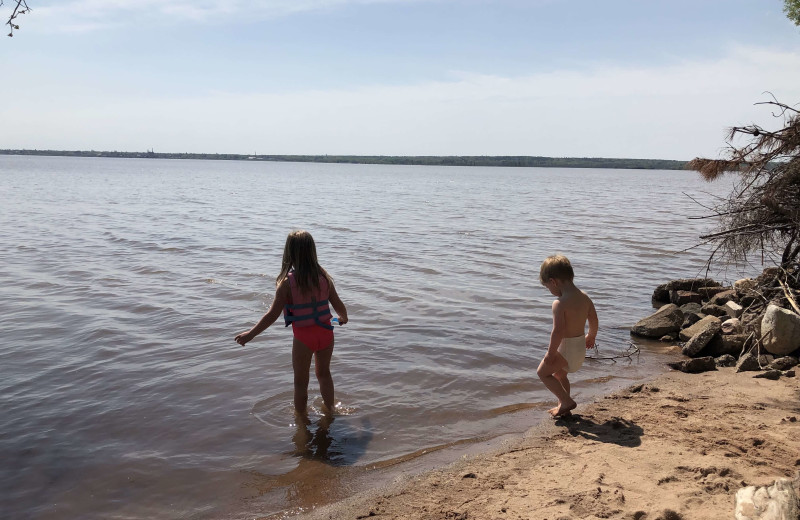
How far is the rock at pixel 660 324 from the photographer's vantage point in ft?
30.2

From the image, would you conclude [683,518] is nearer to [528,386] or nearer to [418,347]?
[528,386]

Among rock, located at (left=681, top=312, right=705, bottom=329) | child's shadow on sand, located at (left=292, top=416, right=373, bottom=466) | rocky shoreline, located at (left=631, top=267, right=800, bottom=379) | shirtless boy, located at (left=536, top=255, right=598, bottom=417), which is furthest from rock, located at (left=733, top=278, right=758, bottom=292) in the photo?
child's shadow on sand, located at (left=292, top=416, right=373, bottom=466)

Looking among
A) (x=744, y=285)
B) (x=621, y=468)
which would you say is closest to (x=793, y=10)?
(x=744, y=285)

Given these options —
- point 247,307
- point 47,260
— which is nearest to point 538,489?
point 247,307

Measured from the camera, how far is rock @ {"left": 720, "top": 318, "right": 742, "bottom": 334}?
8312 mm

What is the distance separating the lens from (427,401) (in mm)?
6516

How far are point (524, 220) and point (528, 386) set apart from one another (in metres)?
20.1

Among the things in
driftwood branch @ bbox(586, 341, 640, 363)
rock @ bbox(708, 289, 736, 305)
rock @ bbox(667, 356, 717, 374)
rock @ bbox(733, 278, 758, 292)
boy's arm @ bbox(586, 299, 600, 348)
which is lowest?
driftwood branch @ bbox(586, 341, 640, 363)

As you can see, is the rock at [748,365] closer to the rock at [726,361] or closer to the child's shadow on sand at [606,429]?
the rock at [726,361]

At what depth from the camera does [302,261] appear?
215 inches

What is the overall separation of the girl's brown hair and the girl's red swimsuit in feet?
0.16

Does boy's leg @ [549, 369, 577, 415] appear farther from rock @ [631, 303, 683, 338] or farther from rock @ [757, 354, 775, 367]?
rock @ [631, 303, 683, 338]

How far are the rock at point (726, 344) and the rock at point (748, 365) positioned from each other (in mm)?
697

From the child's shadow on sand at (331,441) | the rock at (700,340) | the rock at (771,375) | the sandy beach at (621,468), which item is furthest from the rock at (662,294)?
the child's shadow on sand at (331,441)
